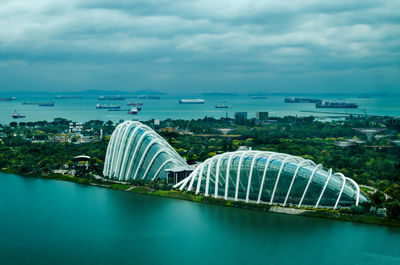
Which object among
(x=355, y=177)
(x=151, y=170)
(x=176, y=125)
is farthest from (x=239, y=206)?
(x=176, y=125)

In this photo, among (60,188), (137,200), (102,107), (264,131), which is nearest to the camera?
(137,200)

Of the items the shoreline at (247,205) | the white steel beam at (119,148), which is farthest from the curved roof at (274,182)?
the white steel beam at (119,148)

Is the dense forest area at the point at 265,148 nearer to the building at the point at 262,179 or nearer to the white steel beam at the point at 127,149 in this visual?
the white steel beam at the point at 127,149

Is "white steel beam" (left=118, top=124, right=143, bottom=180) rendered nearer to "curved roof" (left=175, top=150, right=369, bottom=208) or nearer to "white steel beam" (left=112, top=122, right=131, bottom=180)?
"white steel beam" (left=112, top=122, right=131, bottom=180)

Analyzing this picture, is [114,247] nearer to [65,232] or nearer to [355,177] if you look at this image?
[65,232]

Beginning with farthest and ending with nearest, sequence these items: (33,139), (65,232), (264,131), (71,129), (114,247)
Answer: (71,129) < (264,131) < (33,139) < (65,232) < (114,247)

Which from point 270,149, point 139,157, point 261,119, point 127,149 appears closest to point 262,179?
point 139,157
